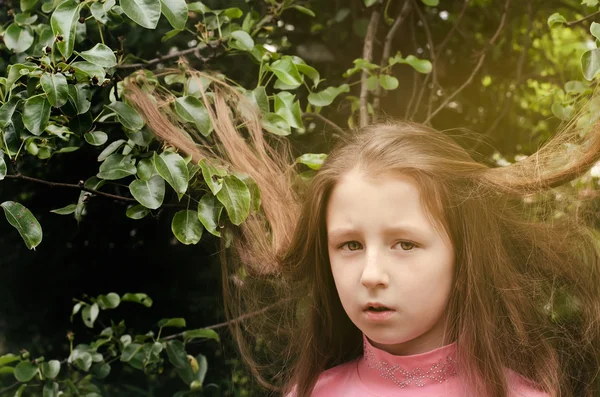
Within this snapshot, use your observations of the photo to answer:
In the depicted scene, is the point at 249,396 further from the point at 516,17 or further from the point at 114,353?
the point at 516,17

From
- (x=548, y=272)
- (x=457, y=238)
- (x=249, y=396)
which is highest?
(x=457, y=238)

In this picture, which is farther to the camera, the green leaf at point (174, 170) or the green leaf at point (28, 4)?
the green leaf at point (28, 4)

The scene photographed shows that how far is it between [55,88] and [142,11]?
0.19 m

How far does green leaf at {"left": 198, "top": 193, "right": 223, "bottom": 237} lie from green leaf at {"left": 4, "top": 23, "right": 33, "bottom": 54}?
0.58 m

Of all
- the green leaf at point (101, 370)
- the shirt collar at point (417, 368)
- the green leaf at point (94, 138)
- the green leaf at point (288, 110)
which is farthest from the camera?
the green leaf at point (101, 370)

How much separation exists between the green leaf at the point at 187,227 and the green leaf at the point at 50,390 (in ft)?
1.93

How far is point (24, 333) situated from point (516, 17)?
176 cm

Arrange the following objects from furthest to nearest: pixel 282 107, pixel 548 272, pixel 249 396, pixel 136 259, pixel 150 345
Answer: pixel 136 259 < pixel 249 396 < pixel 150 345 < pixel 282 107 < pixel 548 272

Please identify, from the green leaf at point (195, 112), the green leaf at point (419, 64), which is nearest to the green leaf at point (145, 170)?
the green leaf at point (195, 112)

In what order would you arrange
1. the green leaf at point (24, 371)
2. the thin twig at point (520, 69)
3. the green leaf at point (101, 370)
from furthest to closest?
the thin twig at point (520, 69)
the green leaf at point (101, 370)
the green leaf at point (24, 371)

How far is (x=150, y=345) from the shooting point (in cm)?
174

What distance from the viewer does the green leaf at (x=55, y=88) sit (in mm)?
1191

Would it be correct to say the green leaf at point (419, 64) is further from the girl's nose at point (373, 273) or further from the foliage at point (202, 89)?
the girl's nose at point (373, 273)

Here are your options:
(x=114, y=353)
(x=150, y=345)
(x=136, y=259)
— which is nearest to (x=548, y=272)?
(x=150, y=345)
